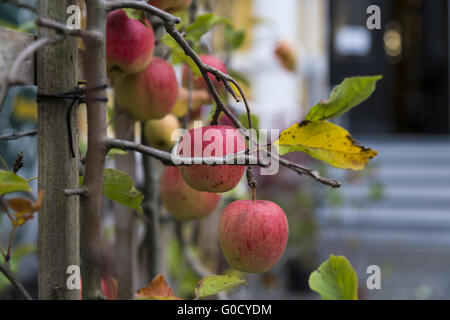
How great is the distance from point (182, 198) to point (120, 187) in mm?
202

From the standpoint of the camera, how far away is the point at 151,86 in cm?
72

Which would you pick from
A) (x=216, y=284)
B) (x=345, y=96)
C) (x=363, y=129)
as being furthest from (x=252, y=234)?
(x=363, y=129)

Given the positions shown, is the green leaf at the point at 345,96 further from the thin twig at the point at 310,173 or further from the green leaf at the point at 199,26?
the green leaf at the point at 199,26

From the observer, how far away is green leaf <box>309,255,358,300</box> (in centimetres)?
51

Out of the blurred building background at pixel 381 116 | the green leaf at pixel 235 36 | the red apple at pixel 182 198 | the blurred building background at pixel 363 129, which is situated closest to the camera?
the red apple at pixel 182 198

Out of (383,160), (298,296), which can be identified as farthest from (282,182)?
(383,160)

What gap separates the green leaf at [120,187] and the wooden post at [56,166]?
81mm

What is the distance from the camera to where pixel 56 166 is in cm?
44

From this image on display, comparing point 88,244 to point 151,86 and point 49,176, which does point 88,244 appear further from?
point 151,86

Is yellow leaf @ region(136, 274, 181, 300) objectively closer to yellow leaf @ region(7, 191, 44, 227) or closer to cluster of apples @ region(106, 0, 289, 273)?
cluster of apples @ region(106, 0, 289, 273)

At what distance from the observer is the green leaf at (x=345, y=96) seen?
18.9 inches

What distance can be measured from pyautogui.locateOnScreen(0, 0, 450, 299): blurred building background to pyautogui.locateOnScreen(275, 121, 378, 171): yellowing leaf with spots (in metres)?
1.13

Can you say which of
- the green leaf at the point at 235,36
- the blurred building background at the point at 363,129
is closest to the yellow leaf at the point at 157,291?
the green leaf at the point at 235,36
